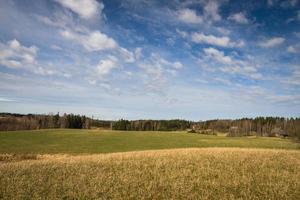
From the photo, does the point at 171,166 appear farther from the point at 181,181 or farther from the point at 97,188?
the point at 97,188

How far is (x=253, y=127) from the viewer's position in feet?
586

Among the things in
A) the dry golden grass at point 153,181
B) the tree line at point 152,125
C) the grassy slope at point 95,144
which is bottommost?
the grassy slope at point 95,144

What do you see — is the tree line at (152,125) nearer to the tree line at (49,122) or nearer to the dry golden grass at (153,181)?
the tree line at (49,122)

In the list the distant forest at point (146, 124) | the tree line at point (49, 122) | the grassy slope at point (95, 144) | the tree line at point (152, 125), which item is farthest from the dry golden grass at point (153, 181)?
the tree line at point (49, 122)

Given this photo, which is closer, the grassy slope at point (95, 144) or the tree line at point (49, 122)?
the grassy slope at point (95, 144)

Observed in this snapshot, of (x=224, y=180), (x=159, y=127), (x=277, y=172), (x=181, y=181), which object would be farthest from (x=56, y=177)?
(x=159, y=127)

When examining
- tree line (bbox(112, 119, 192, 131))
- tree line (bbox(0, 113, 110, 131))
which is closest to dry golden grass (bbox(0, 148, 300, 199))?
tree line (bbox(112, 119, 192, 131))

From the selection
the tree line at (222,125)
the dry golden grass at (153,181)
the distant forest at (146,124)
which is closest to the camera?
the dry golden grass at (153,181)

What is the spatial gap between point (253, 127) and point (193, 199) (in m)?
178

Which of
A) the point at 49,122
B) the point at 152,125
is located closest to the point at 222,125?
the point at 152,125

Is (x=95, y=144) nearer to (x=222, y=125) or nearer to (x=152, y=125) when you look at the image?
(x=152, y=125)

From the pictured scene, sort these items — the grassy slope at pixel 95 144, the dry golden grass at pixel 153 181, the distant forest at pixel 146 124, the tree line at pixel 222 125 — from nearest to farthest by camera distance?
the dry golden grass at pixel 153 181, the grassy slope at pixel 95 144, the distant forest at pixel 146 124, the tree line at pixel 222 125

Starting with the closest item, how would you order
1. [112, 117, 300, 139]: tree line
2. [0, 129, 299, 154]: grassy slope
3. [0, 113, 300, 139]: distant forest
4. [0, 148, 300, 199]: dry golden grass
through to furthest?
[0, 148, 300, 199]: dry golden grass < [0, 129, 299, 154]: grassy slope < [0, 113, 300, 139]: distant forest < [112, 117, 300, 139]: tree line

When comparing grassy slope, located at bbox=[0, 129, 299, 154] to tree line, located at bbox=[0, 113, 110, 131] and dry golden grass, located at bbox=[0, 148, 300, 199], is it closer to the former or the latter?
dry golden grass, located at bbox=[0, 148, 300, 199]
